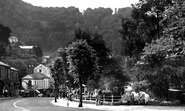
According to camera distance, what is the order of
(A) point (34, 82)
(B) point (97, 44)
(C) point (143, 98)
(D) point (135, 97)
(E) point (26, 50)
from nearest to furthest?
(D) point (135, 97) → (C) point (143, 98) → (B) point (97, 44) → (A) point (34, 82) → (E) point (26, 50)

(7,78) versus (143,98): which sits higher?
(7,78)

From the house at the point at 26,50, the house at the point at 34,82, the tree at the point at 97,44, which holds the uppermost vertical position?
the house at the point at 26,50

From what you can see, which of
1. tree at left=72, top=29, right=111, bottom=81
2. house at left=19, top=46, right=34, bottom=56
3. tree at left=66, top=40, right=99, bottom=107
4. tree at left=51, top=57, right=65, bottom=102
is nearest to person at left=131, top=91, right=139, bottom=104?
tree at left=66, top=40, right=99, bottom=107

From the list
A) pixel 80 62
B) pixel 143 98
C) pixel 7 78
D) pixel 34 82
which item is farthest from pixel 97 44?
pixel 34 82

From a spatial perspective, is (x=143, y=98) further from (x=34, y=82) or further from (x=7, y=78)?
(x=34, y=82)

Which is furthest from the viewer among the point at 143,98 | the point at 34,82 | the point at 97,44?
the point at 34,82

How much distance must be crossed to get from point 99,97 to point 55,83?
1657 cm

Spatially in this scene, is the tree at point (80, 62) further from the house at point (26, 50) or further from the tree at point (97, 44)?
the house at point (26, 50)

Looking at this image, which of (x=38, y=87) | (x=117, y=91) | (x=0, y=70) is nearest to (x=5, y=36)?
(x=38, y=87)

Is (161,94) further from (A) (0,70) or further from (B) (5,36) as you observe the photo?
(B) (5,36)

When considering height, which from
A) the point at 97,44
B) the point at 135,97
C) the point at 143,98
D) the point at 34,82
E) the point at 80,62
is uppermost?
the point at 97,44

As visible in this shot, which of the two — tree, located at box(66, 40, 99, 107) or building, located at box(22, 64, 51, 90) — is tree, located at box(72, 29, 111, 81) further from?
building, located at box(22, 64, 51, 90)

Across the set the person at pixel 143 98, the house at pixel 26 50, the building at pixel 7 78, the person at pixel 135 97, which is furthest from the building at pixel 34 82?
the person at pixel 143 98

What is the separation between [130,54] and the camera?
49.3 metres
